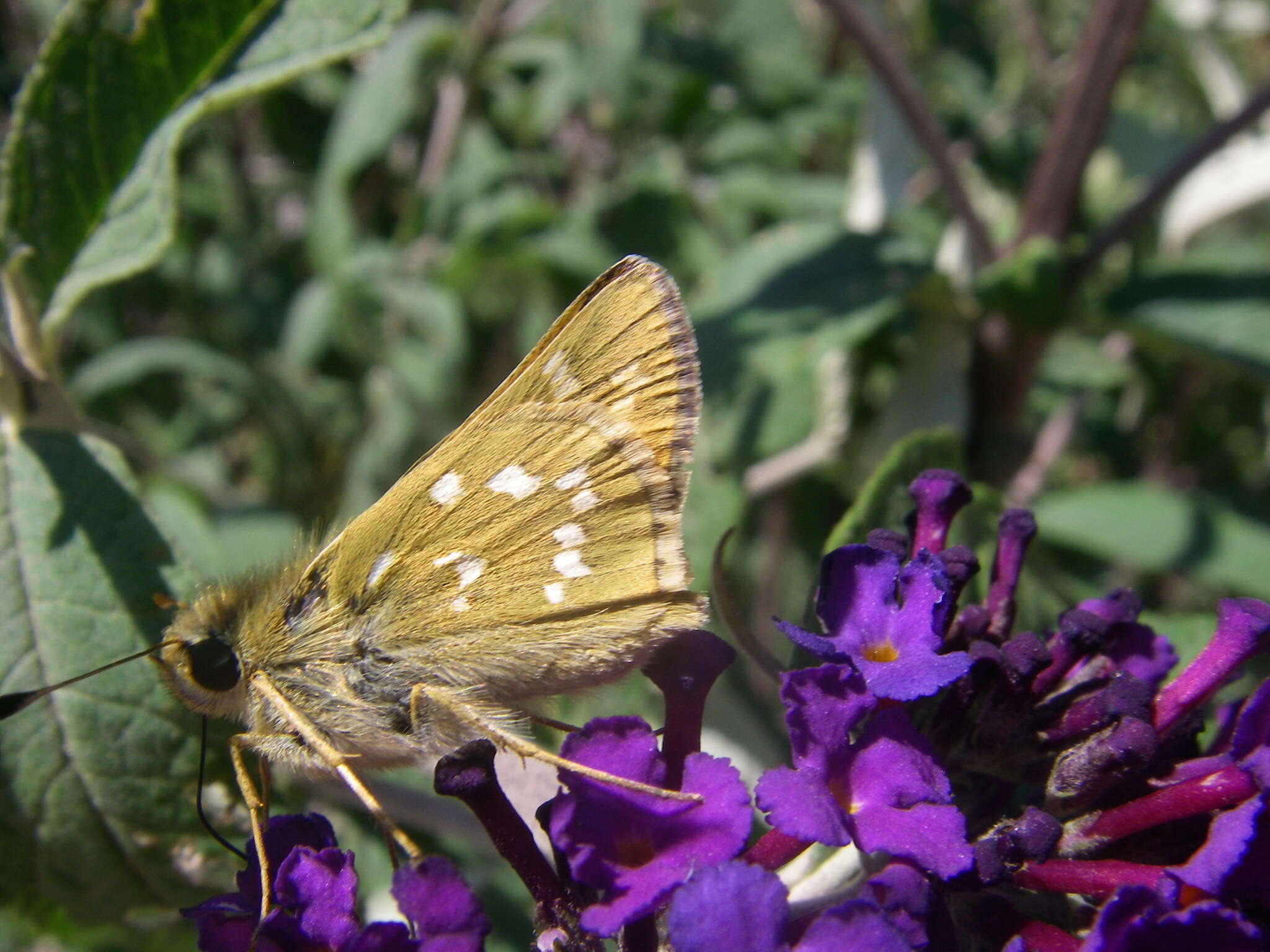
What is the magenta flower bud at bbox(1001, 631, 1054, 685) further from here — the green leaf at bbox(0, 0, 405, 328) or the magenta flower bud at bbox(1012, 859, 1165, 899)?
the green leaf at bbox(0, 0, 405, 328)

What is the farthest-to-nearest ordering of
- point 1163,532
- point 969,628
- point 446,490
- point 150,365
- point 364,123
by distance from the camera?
point 150,365 → point 364,123 → point 1163,532 → point 446,490 → point 969,628

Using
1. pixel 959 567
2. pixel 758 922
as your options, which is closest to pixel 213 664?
pixel 758 922

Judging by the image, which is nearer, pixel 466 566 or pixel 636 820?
pixel 636 820

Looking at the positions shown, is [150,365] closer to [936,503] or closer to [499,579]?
[499,579]

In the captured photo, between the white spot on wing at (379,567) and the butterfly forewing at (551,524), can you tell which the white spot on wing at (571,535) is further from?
the white spot on wing at (379,567)

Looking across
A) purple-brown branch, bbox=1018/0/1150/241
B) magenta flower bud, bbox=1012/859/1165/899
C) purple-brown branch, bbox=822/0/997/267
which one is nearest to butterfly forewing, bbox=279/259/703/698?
magenta flower bud, bbox=1012/859/1165/899

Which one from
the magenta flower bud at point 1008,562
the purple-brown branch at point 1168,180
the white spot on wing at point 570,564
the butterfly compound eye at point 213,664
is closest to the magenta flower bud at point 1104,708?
the magenta flower bud at point 1008,562
